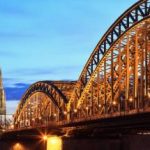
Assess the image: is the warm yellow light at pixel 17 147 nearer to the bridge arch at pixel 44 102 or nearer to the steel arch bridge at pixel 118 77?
the bridge arch at pixel 44 102

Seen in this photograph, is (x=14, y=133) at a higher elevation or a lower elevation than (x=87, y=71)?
lower

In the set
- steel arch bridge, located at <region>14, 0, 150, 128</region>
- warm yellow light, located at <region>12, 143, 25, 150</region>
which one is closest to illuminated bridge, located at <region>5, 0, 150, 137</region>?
steel arch bridge, located at <region>14, 0, 150, 128</region>

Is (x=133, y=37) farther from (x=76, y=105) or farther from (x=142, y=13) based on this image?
(x=76, y=105)

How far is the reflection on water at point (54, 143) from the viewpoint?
390 feet

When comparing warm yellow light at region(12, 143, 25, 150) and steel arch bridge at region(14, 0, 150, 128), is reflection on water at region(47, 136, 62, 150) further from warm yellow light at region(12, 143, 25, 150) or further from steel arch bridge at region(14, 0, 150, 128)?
warm yellow light at region(12, 143, 25, 150)

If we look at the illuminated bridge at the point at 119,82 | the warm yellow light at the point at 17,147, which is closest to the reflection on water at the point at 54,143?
the illuminated bridge at the point at 119,82

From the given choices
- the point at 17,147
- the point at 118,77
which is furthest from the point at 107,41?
the point at 17,147

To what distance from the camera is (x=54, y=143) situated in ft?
404

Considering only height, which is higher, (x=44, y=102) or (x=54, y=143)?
(x=44, y=102)

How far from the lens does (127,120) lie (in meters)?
74.4

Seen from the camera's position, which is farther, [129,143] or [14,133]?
[14,133]

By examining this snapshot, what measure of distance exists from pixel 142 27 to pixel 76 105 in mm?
39375

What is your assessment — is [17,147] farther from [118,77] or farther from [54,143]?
[118,77]

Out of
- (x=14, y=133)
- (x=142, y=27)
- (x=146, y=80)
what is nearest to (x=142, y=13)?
(x=142, y=27)
